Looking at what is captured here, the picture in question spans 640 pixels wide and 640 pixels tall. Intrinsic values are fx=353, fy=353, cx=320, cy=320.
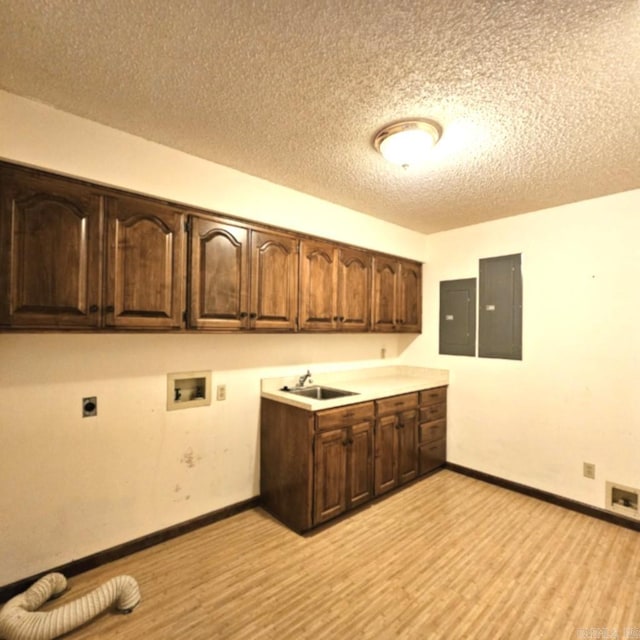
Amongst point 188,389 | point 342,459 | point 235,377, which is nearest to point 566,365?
point 342,459

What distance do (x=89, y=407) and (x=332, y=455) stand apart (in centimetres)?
157

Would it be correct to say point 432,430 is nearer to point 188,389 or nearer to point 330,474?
point 330,474

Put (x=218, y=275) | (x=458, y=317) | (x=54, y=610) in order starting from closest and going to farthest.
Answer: (x=54, y=610)
(x=218, y=275)
(x=458, y=317)

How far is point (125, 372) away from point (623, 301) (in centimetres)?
349

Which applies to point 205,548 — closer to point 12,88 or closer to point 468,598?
point 468,598

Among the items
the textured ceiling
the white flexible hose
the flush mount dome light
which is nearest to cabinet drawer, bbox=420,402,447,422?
the textured ceiling

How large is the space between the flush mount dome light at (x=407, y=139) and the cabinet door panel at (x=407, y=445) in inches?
82.0

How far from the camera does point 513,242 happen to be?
320cm

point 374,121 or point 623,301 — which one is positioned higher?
point 374,121

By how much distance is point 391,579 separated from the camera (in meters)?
1.99

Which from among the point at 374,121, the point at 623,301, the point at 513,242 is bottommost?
the point at 623,301

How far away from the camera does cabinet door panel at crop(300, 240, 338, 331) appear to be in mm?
2748

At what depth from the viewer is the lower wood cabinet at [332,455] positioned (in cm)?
242

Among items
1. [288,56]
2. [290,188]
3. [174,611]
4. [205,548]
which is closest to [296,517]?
[205,548]
